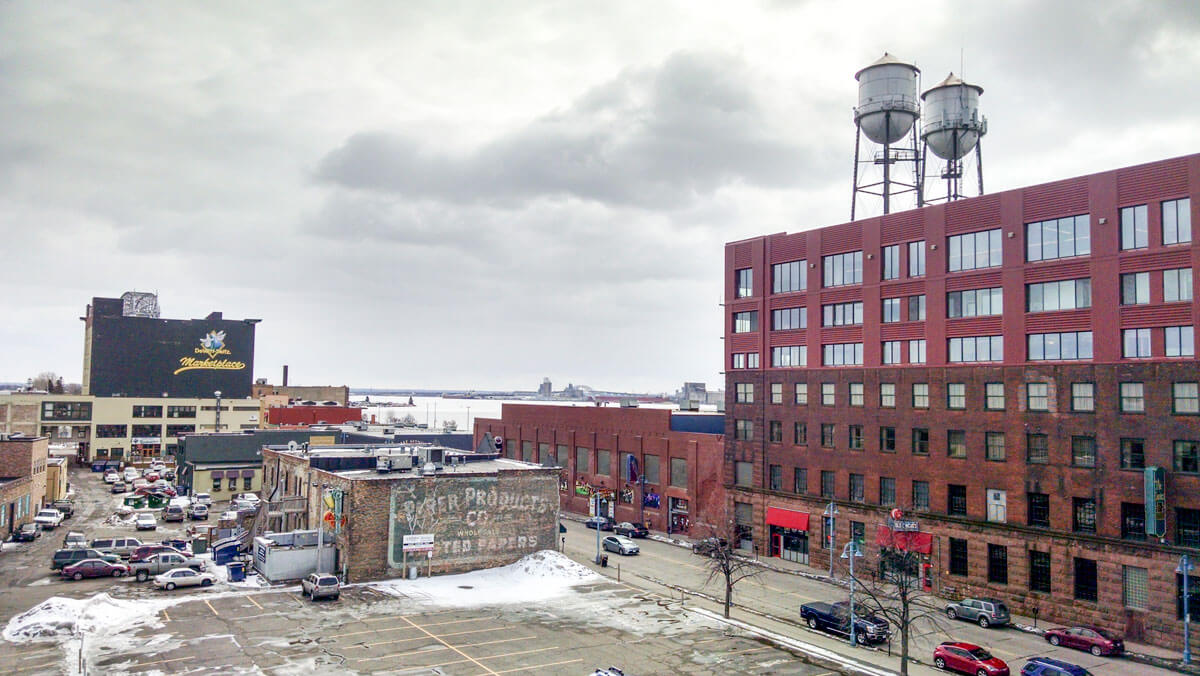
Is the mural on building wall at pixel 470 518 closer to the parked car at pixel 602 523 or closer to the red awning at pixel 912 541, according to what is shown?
the parked car at pixel 602 523

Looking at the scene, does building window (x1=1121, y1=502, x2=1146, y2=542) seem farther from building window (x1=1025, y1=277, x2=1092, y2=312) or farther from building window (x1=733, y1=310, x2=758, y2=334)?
building window (x1=733, y1=310, x2=758, y2=334)

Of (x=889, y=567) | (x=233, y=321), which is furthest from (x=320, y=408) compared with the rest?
(x=889, y=567)

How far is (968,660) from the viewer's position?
3966 cm

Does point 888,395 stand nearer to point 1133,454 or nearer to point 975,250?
point 975,250

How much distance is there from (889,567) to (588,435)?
4585 cm

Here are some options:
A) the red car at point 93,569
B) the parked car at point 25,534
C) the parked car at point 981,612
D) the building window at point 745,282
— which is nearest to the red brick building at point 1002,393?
the building window at point 745,282

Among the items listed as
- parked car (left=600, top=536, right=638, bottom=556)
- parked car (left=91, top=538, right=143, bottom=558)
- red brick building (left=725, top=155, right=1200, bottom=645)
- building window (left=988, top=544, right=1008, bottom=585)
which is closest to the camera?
red brick building (left=725, top=155, right=1200, bottom=645)

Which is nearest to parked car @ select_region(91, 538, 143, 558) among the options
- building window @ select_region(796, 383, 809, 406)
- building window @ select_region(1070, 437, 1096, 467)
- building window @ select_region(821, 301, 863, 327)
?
building window @ select_region(796, 383, 809, 406)

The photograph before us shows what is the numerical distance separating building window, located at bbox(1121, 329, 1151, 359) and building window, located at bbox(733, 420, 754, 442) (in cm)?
3209

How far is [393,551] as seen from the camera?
184 ft

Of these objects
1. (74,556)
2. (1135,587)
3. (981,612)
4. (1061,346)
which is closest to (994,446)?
(1061,346)

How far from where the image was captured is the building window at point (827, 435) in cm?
6781

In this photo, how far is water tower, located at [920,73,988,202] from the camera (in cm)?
6775

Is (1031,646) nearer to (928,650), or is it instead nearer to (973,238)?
(928,650)
